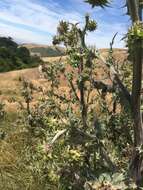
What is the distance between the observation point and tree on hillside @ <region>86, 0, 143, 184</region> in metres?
3.80

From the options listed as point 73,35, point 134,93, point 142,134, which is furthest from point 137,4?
point 73,35

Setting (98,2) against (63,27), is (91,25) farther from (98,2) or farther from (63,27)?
(98,2)

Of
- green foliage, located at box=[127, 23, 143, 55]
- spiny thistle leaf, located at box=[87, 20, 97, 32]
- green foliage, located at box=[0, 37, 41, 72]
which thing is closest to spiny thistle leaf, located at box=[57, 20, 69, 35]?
spiny thistle leaf, located at box=[87, 20, 97, 32]

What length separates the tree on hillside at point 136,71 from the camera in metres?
3.80

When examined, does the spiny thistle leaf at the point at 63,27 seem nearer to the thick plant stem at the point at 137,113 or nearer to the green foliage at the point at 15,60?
the thick plant stem at the point at 137,113

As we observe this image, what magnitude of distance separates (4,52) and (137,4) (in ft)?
209

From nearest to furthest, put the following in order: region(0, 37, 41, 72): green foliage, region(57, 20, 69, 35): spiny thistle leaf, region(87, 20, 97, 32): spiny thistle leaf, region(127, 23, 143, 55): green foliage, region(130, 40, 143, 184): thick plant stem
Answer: region(127, 23, 143, 55): green foliage
region(130, 40, 143, 184): thick plant stem
region(87, 20, 97, 32): spiny thistle leaf
region(57, 20, 69, 35): spiny thistle leaf
region(0, 37, 41, 72): green foliage

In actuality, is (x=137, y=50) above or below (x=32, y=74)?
above

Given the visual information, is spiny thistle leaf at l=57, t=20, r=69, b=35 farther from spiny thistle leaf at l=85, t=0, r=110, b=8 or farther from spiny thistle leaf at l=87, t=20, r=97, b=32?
spiny thistle leaf at l=85, t=0, r=110, b=8

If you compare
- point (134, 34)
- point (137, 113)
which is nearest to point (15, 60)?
point (137, 113)

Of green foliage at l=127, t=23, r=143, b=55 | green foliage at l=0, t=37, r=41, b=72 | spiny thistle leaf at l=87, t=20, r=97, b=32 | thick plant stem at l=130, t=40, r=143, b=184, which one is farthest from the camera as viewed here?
green foliage at l=0, t=37, r=41, b=72

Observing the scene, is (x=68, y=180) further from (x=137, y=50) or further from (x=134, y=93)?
(x=137, y=50)

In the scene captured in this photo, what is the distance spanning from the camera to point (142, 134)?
4.50 metres

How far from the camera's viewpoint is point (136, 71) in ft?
13.7
